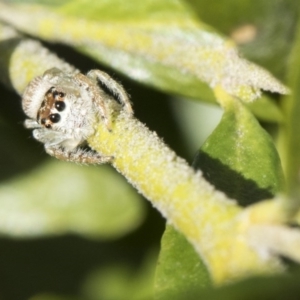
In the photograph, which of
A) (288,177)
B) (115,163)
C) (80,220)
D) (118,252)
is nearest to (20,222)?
(80,220)

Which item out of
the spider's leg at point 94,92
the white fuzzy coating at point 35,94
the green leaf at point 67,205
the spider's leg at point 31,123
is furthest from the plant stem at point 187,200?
the green leaf at point 67,205

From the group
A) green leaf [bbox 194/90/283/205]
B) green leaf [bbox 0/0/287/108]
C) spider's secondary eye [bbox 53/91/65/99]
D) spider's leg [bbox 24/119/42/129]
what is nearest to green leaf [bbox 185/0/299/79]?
green leaf [bbox 0/0/287/108]

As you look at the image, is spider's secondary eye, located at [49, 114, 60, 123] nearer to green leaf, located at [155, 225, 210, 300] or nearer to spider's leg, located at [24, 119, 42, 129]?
spider's leg, located at [24, 119, 42, 129]

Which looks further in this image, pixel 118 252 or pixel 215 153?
pixel 118 252

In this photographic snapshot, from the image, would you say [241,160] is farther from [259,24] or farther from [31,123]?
[31,123]

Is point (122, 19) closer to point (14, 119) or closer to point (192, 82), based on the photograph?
point (192, 82)

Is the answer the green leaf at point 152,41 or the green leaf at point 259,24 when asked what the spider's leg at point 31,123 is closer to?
the green leaf at point 152,41

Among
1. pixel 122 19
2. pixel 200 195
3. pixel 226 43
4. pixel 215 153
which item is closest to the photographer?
pixel 200 195
